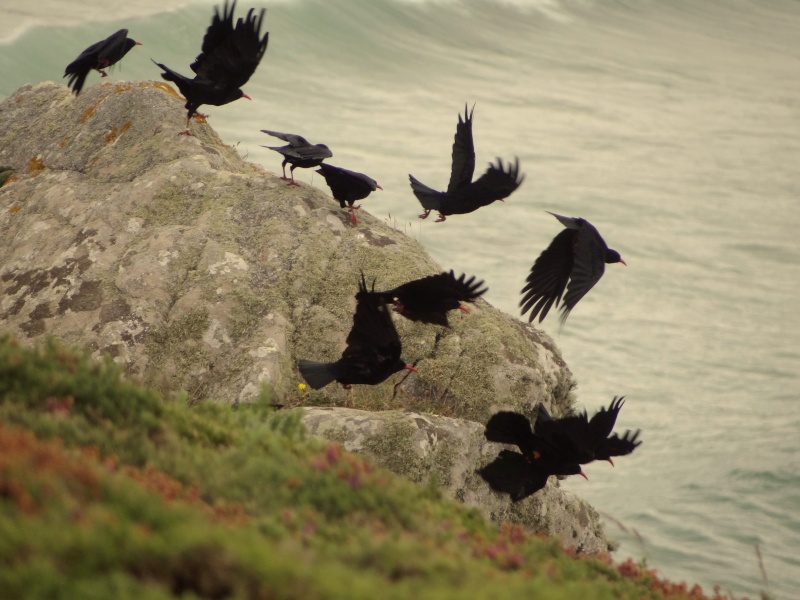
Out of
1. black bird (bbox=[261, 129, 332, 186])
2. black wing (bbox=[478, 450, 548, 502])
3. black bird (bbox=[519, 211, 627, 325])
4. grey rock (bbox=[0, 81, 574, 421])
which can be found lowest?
black wing (bbox=[478, 450, 548, 502])

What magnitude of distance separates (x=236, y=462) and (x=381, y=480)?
2.31ft

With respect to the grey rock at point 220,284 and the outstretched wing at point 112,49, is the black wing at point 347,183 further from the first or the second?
the outstretched wing at point 112,49

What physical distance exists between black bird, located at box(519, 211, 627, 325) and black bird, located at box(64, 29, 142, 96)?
17.7 ft

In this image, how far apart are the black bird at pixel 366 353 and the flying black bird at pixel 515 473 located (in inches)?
36.5

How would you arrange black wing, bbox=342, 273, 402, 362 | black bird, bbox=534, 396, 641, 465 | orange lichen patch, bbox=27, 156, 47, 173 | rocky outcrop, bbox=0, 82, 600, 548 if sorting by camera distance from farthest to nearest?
1. orange lichen patch, bbox=27, 156, 47, 173
2. rocky outcrop, bbox=0, 82, 600, 548
3. black wing, bbox=342, 273, 402, 362
4. black bird, bbox=534, 396, 641, 465

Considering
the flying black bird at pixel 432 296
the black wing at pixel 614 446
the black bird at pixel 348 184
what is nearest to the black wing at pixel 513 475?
the black wing at pixel 614 446

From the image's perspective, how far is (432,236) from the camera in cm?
2236

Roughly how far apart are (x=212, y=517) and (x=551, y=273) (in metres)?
5.55

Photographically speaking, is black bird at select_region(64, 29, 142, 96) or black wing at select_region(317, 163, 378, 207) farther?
black bird at select_region(64, 29, 142, 96)

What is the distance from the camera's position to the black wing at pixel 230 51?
8586mm

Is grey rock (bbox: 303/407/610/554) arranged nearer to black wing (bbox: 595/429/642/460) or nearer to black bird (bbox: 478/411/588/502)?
black bird (bbox: 478/411/588/502)

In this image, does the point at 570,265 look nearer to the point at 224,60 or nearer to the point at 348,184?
the point at 348,184

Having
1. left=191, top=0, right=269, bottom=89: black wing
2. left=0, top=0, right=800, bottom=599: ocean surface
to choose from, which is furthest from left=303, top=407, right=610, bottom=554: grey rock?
left=191, top=0, right=269, bottom=89: black wing

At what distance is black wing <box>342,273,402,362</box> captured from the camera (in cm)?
653
